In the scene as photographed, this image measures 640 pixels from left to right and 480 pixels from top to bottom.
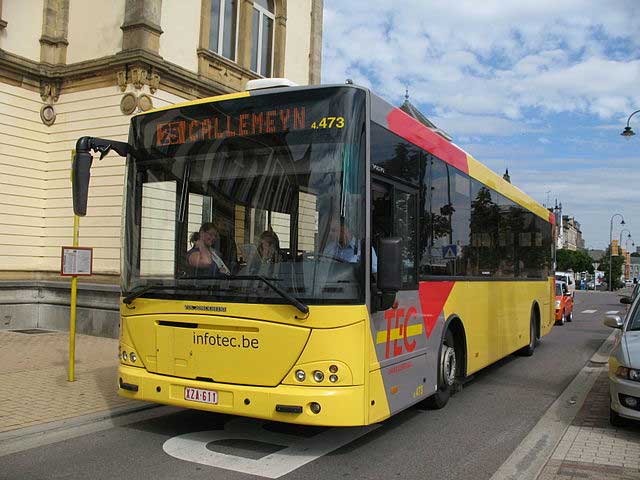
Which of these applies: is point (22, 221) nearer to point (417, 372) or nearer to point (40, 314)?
point (40, 314)

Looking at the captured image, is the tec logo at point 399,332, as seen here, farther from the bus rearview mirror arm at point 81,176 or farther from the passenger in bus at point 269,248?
the bus rearview mirror arm at point 81,176

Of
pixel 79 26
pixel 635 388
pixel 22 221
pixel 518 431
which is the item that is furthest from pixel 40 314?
pixel 635 388

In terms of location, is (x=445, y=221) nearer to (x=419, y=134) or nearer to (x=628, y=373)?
(x=419, y=134)

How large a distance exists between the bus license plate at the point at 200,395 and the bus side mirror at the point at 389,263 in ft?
5.75

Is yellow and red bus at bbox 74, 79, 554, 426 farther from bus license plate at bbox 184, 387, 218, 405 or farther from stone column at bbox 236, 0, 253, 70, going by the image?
stone column at bbox 236, 0, 253, 70

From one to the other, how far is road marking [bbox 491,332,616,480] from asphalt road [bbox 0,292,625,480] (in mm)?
110

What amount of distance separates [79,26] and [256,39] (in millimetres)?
4907

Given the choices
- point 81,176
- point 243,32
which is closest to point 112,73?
point 243,32

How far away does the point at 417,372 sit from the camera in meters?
6.51

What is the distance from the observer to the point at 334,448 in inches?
234

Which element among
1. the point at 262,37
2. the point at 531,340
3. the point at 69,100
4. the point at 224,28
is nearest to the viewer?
the point at 531,340

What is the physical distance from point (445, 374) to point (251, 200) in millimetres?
3350

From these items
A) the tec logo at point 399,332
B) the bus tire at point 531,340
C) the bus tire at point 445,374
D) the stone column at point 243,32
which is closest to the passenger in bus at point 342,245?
the tec logo at point 399,332

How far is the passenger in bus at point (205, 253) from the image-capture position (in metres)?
5.77
